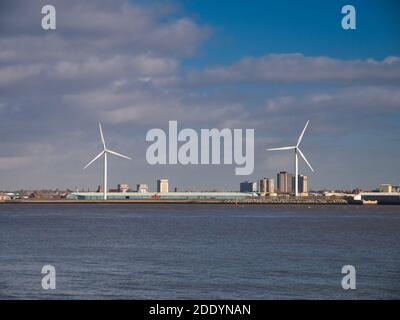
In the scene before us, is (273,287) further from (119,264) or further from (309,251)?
(309,251)

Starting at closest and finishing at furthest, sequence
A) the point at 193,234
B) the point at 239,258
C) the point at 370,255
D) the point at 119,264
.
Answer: the point at 119,264 < the point at 239,258 < the point at 370,255 < the point at 193,234

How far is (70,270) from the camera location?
Answer: 46.2 metres
